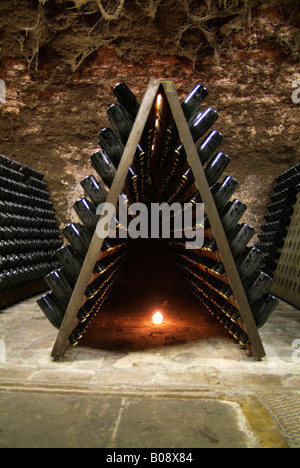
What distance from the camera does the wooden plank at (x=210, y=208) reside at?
1499 mm

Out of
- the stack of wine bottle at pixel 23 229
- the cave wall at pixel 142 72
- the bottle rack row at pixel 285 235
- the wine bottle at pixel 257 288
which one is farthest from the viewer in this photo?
the cave wall at pixel 142 72

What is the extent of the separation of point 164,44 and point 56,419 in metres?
4.34

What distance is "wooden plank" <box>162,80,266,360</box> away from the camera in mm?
1499

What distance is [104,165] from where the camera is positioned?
1.48 meters

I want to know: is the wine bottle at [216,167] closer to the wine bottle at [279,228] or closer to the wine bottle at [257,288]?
the wine bottle at [257,288]

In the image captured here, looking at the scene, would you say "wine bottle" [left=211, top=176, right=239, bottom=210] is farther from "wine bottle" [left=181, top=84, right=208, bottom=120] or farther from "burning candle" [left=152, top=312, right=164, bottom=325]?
"burning candle" [left=152, top=312, right=164, bottom=325]

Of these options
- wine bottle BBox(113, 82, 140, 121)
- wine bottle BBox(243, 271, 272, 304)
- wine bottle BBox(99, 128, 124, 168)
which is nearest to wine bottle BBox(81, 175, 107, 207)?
wine bottle BBox(99, 128, 124, 168)

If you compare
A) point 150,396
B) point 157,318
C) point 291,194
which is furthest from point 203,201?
point 291,194

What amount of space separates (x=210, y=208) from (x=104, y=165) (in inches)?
19.5

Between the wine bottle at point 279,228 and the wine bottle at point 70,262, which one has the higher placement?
the wine bottle at point 279,228

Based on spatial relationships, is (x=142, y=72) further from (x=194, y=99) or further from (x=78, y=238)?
(x=78, y=238)

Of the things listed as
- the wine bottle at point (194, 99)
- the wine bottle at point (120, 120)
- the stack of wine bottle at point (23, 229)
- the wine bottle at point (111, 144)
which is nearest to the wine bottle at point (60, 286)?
the wine bottle at point (111, 144)

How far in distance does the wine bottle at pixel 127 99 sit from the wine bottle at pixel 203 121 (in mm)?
263
